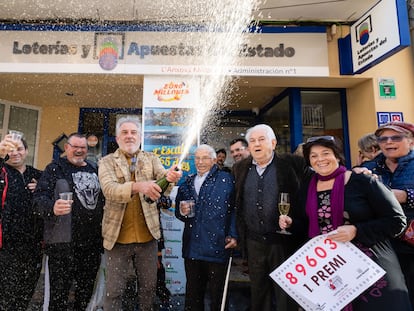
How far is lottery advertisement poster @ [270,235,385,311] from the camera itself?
6.73ft

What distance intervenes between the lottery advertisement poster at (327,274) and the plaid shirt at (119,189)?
1323mm

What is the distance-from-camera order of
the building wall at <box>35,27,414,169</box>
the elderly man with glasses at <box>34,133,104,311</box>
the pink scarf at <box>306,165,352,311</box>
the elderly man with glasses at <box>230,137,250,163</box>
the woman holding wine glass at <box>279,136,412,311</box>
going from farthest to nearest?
the building wall at <box>35,27,414,169</box> → the elderly man with glasses at <box>230,137,250,163</box> → the elderly man with glasses at <box>34,133,104,311</box> → the pink scarf at <box>306,165,352,311</box> → the woman holding wine glass at <box>279,136,412,311</box>

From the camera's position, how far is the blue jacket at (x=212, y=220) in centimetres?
302

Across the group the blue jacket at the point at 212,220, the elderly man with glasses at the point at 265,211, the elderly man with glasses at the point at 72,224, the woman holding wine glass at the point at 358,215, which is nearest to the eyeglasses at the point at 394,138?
the woman holding wine glass at the point at 358,215

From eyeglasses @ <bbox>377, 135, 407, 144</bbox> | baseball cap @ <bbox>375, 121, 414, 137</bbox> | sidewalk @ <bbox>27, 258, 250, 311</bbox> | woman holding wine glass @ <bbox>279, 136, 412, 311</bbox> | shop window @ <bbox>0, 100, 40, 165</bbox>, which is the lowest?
sidewalk @ <bbox>27, 258, 250, 311</bbox>

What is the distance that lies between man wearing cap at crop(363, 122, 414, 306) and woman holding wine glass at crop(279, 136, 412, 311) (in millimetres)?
451

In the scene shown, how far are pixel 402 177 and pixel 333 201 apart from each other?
84 centimetres

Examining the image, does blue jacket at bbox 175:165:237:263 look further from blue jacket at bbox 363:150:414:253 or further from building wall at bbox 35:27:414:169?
building wall at bbox 35:27:414:169

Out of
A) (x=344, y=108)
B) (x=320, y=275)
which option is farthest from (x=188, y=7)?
(x=320, y=275)

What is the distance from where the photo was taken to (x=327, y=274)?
7.09 ft

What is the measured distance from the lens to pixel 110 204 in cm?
296

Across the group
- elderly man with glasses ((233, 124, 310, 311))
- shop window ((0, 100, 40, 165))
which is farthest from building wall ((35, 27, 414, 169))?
shop window ((0, 100, 40, 165))

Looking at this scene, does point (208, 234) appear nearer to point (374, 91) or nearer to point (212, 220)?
point (212, 220)

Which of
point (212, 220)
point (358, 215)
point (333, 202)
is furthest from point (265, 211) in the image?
point (358, 215)
